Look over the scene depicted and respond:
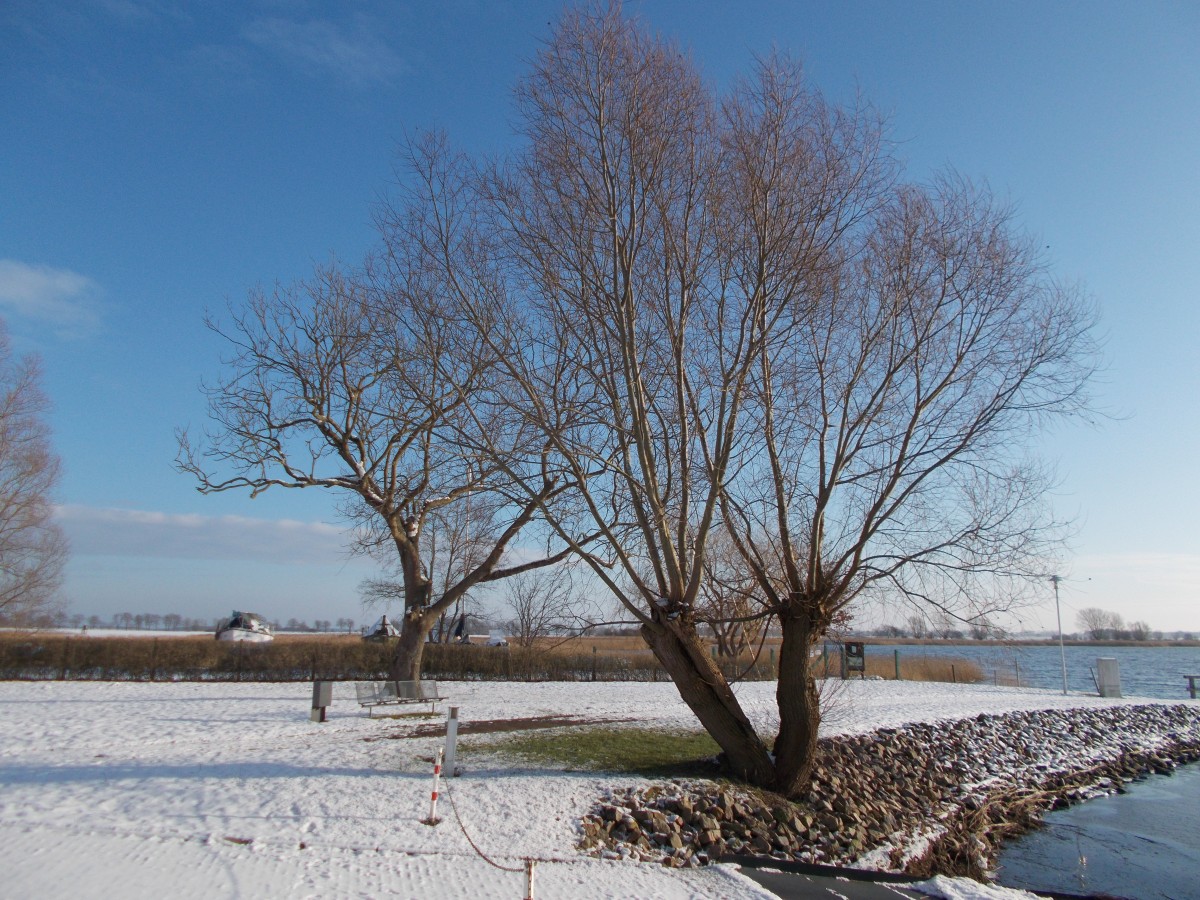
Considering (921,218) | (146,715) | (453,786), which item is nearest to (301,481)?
(146,715)

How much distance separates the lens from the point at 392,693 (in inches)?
639

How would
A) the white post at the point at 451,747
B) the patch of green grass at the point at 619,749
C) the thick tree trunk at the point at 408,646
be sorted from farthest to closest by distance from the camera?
the thick tree trunk at the point at 408,646 → the patch of green grass at the point at 619,749 → the white post at the point at 451,747

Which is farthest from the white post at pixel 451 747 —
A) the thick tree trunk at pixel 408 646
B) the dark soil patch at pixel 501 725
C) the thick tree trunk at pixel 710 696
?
the thick tree trunk at pixel 408 646

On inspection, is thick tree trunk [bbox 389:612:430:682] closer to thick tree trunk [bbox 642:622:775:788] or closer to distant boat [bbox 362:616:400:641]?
thick tree trunk [bbox 642:622:775:788]

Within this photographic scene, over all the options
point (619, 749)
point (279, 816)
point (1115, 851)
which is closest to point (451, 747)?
point (279, 816)

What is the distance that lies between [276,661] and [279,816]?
17.5m

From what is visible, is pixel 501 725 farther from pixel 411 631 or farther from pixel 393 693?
pixel 411 631

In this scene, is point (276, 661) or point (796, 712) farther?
point (276, 661)

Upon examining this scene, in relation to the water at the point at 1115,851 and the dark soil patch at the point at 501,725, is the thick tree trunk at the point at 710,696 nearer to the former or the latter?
the water at the point at 1115,851

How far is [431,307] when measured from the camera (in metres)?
11.3

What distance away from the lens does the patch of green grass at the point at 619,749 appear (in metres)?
11.0

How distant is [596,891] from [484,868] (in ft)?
3.54

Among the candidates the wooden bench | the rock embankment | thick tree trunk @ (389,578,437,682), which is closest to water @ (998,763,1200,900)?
the rock embankment

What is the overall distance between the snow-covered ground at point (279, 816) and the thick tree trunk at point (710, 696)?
150 centimetres
